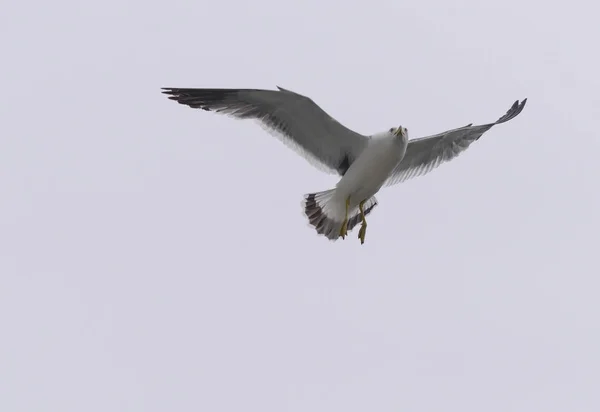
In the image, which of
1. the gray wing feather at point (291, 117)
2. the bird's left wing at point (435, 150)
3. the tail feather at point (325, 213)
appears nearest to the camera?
the gray wing feather at point (291, 117)

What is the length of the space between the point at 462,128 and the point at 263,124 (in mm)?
2688

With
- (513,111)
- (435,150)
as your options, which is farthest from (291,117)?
(513,111)

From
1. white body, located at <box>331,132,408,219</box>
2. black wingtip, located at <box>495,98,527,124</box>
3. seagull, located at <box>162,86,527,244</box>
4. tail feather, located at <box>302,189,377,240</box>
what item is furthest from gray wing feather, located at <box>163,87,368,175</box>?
black wingtip, located at <box>495,98,527,124</box>

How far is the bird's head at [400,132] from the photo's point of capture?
49.0 feet

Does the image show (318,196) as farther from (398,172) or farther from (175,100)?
(175,100)

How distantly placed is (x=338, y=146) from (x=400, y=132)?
98cm

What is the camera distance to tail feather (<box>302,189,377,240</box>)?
15867 mm

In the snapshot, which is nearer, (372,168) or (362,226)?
(372,168)

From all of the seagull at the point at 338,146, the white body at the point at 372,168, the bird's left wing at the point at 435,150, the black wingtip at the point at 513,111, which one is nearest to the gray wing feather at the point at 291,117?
the seagull at the point at 338,146

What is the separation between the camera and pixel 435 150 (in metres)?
16.4

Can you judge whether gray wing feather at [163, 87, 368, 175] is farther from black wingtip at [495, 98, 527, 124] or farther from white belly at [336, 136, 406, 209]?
black wingtip at [495, 98, 527, 124]

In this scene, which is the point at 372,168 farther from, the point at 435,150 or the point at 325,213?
the point at 435,150

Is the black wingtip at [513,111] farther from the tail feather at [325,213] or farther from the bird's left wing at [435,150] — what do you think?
the tail feather at [325,213]

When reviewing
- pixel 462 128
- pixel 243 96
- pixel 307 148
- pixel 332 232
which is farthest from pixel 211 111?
pixel 462 128
